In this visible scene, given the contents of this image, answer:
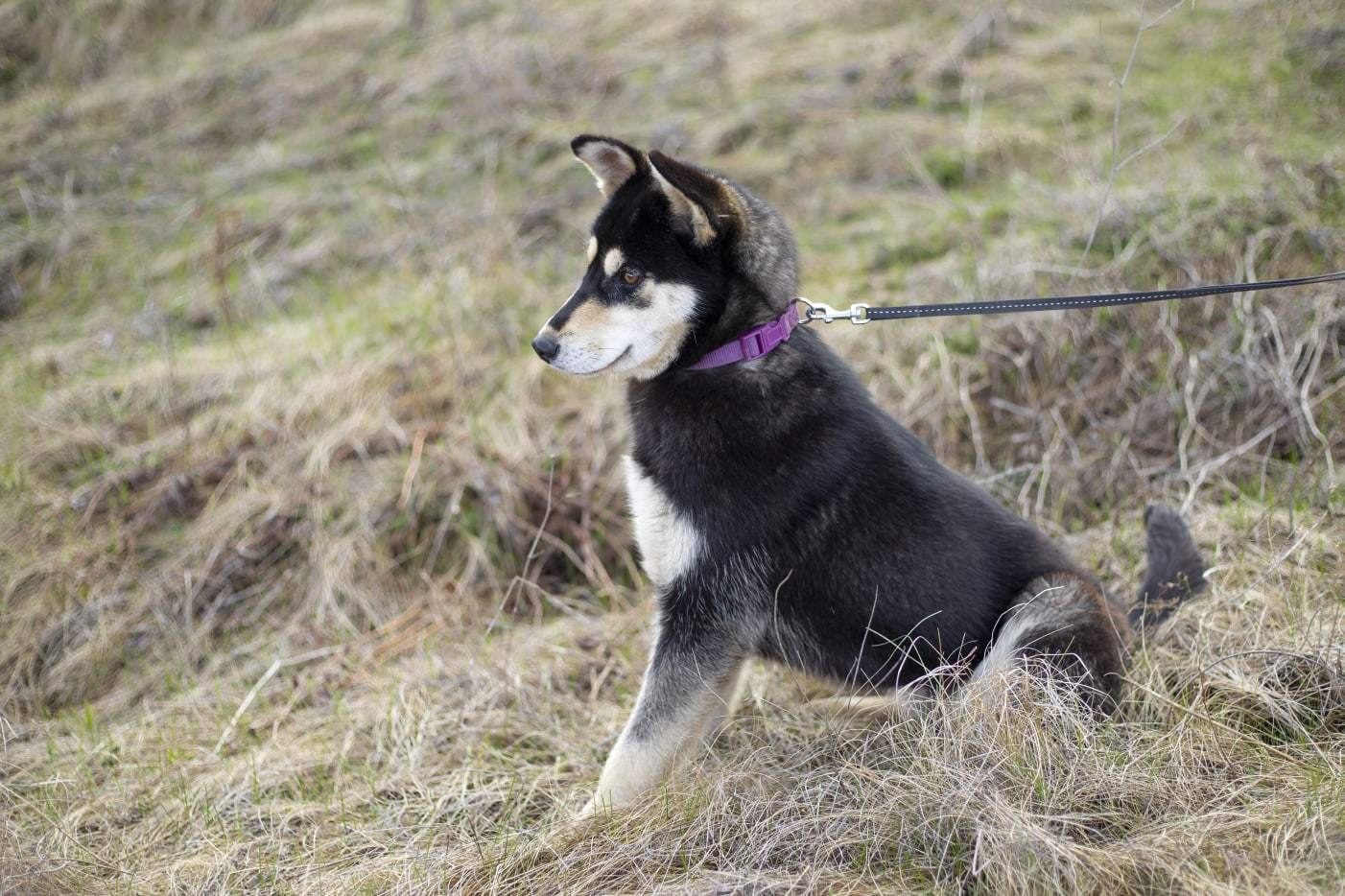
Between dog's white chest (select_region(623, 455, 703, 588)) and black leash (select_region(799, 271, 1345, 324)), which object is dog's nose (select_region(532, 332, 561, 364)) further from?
black leash (select_region(799, 271, 1345, 324))

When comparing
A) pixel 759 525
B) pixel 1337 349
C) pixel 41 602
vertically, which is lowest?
pixel 41 602

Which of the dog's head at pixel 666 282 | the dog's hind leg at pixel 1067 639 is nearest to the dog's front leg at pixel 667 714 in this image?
the dog's hind leg at pixel 1067 639

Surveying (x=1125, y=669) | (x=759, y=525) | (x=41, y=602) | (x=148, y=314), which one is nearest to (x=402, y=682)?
(x=759, y=525)

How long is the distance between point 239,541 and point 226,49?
854cm

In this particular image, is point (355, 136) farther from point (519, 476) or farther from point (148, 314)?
point (519, 476)

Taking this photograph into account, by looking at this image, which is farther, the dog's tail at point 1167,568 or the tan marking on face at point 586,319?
the dog's tail at point 1167,568

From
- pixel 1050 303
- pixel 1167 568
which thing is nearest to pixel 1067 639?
pixel 1167 568

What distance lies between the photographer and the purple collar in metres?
3.02

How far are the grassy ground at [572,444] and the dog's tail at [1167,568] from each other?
15 centimetres

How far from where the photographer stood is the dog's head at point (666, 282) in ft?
9.79

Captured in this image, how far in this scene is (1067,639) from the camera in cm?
278

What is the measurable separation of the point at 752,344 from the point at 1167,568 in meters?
1.72

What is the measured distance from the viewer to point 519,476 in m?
4.92

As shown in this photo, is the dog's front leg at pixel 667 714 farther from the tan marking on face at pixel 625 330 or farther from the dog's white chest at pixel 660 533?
the tan marking on face at pixel 625 330
